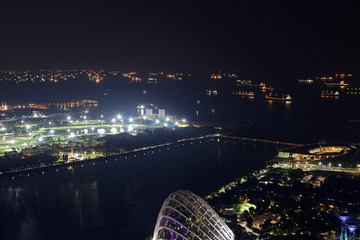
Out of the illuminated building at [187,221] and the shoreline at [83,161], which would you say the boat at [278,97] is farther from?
the illuminated building at [187,221]

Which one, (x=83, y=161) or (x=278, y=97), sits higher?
(x=278, y=97)

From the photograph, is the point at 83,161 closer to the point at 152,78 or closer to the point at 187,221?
the point at 187,221

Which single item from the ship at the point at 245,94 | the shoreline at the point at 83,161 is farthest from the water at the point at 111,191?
the ship at the point at 245,94

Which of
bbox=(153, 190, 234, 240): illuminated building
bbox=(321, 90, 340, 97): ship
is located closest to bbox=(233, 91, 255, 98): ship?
bbox=(321, 90, 340, 97): ship

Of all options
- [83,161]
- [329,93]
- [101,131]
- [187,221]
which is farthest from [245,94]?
[187,221]

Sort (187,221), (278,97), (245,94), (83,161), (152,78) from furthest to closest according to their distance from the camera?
1. (152,78)
2. (245,94)
3. (278,97)
4. (83,161)
5. (187,221)

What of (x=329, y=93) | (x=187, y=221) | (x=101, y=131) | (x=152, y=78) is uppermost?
(x=152, y=78)

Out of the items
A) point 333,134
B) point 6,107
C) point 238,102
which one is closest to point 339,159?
point 333,134
